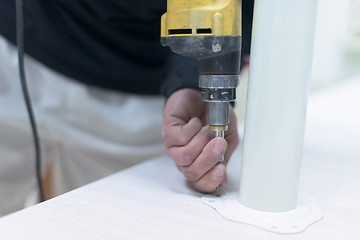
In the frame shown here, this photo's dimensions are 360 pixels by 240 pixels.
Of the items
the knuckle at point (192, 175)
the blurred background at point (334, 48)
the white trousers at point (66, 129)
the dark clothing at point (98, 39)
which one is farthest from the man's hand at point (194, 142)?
the blurred background at point (334, 48)

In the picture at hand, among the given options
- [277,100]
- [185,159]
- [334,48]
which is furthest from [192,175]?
[334,48]

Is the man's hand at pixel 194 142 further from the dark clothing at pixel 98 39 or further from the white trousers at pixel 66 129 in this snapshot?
the white trousers at pixel 66 129

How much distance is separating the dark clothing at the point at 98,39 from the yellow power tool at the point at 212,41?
0.74 feet

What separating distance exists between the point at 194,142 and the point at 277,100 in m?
0.10

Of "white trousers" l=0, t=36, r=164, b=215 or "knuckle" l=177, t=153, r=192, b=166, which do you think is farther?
"white trousers" l=0, t=36, r=164, b=215

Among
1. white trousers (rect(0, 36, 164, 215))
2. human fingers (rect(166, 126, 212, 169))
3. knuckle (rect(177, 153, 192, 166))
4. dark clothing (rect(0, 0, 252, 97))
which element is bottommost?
white trousers (rect(0, 36, 164, 215))

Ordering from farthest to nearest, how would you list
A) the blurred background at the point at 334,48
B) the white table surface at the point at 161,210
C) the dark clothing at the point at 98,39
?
the blurred background at the point at 334,48 < the dark clothing at the point at 98,39 < the white table surface at the point at 161,210

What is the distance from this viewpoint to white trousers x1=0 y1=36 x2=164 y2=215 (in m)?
0.68

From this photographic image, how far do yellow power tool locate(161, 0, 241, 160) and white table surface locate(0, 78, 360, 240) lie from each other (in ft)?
0.28

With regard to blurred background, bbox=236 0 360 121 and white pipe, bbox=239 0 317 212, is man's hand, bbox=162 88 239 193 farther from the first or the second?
blurred background, bbox=236 0 360 121

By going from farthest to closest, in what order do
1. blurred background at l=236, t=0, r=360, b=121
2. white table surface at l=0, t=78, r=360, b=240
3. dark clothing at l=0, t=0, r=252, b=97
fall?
1. blurred background at l=236, t=0, r=360, b=121
2. dark clothing at l=0, t=0, r=252, b=97
3. white table surface at l=0, t=78, r=360, b=240

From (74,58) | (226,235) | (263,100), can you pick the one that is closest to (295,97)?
(263,100)

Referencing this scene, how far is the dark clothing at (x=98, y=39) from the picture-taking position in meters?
0.64

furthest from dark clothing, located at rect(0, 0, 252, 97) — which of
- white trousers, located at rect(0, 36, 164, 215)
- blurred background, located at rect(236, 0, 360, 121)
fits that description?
blurred background, located at rect(236, 0, 360, 121)
